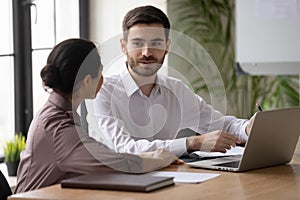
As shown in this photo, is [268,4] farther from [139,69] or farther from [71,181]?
[71,181]

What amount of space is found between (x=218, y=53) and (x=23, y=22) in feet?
4.61

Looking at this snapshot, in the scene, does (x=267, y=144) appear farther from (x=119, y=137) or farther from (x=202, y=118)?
(x=202, y=118)

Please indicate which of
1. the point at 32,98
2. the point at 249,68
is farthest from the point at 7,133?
the point at 249,68

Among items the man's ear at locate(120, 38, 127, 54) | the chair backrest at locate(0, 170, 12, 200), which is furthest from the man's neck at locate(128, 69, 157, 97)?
the chair backrest at locate(0, 170, 12, 200)

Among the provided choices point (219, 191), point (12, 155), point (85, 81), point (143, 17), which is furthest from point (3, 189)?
point (12, 155)

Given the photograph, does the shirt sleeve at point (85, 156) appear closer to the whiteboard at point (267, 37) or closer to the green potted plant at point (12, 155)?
the green potted plant at point (12, 155)

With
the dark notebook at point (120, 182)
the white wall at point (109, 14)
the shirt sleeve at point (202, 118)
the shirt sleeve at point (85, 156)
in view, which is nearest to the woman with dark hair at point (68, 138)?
the shirt sleeve at point (85, 156)

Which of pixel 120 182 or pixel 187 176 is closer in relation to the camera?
pixel 120 182

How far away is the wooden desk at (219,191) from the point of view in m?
2.11

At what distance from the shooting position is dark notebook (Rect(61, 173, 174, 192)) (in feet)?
7.11

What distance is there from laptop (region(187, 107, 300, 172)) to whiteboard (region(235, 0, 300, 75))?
7.15 feet

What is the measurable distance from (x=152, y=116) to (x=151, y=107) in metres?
0.06

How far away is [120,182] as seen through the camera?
2.20 meters

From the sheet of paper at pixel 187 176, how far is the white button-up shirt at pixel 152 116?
39cm
